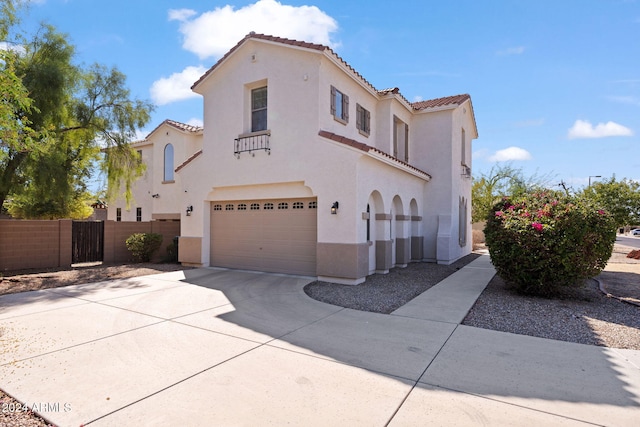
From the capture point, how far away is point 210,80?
13.4 meters

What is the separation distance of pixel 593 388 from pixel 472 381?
4.45 ft

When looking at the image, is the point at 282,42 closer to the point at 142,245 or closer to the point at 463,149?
the point at 142,245

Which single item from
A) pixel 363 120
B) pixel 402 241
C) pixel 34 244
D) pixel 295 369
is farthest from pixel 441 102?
pixel 34 244

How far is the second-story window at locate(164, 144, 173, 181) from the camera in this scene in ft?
71.3

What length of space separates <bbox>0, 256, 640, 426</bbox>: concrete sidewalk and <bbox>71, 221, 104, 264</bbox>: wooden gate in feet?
24.9

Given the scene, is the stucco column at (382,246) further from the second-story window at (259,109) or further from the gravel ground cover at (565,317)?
the second-story window at (259,109)

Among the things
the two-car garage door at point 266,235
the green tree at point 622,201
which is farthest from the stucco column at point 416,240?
the green tree at point 622,201

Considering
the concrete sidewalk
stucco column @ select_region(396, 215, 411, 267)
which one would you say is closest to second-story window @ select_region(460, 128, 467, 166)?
stucco column @ select_region(396, 215, 411, 267)

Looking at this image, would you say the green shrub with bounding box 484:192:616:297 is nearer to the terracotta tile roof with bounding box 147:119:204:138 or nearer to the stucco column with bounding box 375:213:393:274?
the stucco column with bounding box 375:213:393:274

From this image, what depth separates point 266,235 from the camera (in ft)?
40.4

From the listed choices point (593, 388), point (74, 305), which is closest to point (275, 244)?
point (74, 305)

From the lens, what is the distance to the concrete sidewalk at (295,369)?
364 centimetres

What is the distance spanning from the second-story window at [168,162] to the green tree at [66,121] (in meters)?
4.90

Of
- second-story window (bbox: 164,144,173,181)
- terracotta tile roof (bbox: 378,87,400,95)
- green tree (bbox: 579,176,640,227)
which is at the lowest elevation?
green tree (bbox: 579,176,640,227)
